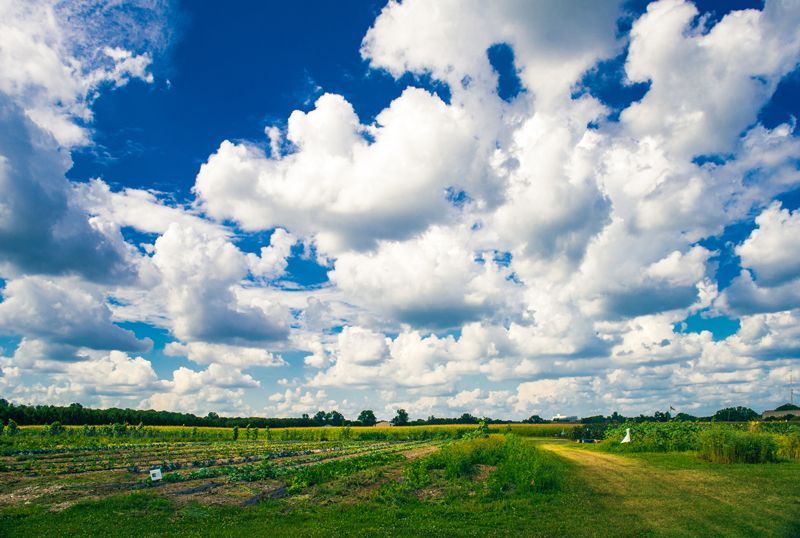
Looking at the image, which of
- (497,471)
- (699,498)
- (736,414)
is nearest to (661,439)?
(497,471)

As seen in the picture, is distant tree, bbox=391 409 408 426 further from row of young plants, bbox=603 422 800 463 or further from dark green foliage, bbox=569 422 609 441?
row of young plants, bbox=603 422 800 463

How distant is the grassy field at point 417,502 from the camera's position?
51.2ft

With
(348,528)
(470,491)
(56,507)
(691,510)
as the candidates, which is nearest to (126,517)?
(56,507)

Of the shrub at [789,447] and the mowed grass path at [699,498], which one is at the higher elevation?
the shrub at [789,447]

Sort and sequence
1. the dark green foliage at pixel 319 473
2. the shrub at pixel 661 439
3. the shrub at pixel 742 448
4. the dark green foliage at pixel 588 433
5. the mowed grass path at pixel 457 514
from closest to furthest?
the mowed grass path at pixel 457 514
the dark green foliage at pixel 319 473
the shrub at pixel 742 448
the shrub at pixel 661 439
the dark green foliage at pixel 588 433

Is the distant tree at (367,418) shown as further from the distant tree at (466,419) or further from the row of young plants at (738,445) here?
the row of young plants at (738,445)

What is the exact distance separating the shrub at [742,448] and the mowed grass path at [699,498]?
6.40 feet

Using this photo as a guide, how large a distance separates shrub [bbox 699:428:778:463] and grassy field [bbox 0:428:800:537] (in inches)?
143

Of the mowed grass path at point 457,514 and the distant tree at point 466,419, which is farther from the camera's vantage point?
the distant tree at point 466,419

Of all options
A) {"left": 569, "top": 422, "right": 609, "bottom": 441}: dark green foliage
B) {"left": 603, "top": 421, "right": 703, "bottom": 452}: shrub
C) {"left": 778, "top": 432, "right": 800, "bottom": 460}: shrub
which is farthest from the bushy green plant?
{"left": 569, "top": 422, "right": 609, "bottom": 441}: dark green foliage

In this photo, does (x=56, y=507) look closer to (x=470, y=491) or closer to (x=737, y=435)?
(x=470, y=491)

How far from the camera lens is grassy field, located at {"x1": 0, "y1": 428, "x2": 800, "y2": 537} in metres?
15.6

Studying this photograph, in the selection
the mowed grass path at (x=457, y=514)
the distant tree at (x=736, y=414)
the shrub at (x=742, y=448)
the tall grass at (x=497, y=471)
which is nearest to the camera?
the mowed grass path at (x=457, y=514)

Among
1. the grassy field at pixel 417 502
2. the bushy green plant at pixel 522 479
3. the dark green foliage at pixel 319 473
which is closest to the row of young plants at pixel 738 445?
the grassy field at pixel 417 502
